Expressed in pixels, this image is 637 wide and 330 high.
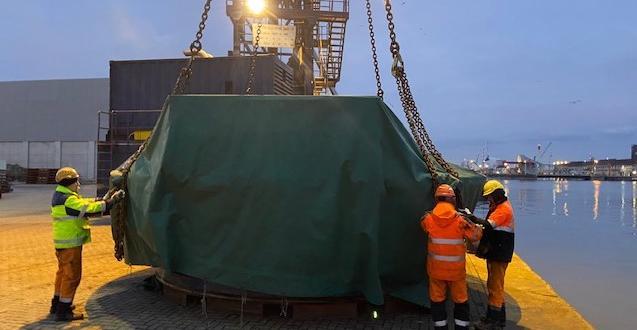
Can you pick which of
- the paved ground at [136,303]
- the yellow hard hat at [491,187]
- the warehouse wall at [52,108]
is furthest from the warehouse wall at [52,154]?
the yellow hard hat at [491,187]

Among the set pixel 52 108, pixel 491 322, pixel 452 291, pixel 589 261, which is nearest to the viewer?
pixel 452 291

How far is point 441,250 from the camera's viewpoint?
5.04 m

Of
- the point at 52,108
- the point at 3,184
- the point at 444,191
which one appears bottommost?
the point at 3,184

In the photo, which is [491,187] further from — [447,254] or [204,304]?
[204,304]

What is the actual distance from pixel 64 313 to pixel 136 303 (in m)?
0.96

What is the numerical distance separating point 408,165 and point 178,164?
8.80ft

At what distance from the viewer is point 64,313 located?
5645 millimetres

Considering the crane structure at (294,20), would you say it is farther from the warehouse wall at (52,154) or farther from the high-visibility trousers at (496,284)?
the warehouse wall at (52,154)

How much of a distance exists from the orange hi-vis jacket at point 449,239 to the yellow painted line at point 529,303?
164 cm

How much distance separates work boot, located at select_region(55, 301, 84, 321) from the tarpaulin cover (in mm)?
1182

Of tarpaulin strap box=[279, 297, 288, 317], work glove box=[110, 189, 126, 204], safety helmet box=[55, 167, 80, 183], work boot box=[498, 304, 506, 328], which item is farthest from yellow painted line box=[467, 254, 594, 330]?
safety helmet box=[55, 167, 80, 183]

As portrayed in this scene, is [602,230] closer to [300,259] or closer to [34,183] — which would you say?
[300,259]

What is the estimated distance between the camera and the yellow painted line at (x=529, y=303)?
6176 mm

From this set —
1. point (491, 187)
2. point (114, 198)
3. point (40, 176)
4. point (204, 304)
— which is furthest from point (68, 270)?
point (40, 176)
